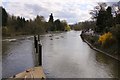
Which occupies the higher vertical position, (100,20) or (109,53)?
(100,20)

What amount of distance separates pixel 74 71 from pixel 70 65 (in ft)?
11.7

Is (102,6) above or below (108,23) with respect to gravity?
above

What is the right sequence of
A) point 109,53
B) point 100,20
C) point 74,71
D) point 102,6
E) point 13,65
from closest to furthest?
point 74,71, point 13,65, point 109,53, point 100,20, point 102,6

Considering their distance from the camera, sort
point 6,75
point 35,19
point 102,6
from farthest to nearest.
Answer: point 35,19
point 102,6
point 6,75

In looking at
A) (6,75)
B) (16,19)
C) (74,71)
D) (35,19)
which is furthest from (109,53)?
(35,19)

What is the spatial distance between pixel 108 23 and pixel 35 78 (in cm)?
4014

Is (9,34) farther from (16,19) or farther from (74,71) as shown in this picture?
(74,71)

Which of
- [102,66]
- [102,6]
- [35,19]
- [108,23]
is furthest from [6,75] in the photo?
[35,19]

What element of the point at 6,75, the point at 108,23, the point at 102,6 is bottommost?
the point at 6,75

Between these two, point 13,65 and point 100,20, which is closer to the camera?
point 13,65

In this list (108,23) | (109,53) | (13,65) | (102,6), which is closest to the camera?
(13,65)

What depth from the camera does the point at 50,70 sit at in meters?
26.3

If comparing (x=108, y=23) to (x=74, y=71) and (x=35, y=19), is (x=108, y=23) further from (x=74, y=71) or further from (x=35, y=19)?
(x=35, y=19)

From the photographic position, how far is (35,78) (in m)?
17.8
